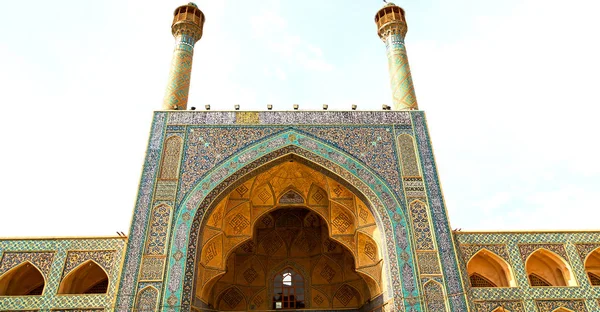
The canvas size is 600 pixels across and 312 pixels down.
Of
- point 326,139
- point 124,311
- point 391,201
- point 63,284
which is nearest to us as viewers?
point 124,311

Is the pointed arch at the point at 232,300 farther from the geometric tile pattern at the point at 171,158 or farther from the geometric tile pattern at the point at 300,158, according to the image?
the geometric tile pattern at the point at 171,158

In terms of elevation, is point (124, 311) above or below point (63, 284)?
below

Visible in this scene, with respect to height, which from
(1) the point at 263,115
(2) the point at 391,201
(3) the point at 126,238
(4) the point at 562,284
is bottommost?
(4) the point at 562,284

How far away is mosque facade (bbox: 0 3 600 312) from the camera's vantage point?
6.88 metres

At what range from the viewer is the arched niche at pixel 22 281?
A: 23.1 ft

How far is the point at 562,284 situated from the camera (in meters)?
7.94

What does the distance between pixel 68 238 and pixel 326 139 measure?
511 centimetres

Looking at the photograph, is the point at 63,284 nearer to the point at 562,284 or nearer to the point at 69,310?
the point at 69,310

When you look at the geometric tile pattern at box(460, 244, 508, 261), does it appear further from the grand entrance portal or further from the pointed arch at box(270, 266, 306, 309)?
the pointed arch at box(270, 266, 306, 309)

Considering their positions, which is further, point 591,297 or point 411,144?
point 411,144

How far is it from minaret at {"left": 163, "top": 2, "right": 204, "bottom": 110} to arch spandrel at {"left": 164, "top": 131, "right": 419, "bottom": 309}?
87.8 inches

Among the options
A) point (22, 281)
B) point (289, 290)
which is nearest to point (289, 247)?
point (289, 290)

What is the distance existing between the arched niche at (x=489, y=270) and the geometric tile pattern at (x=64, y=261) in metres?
6.42

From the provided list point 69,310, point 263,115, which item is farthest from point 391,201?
point 69,310
